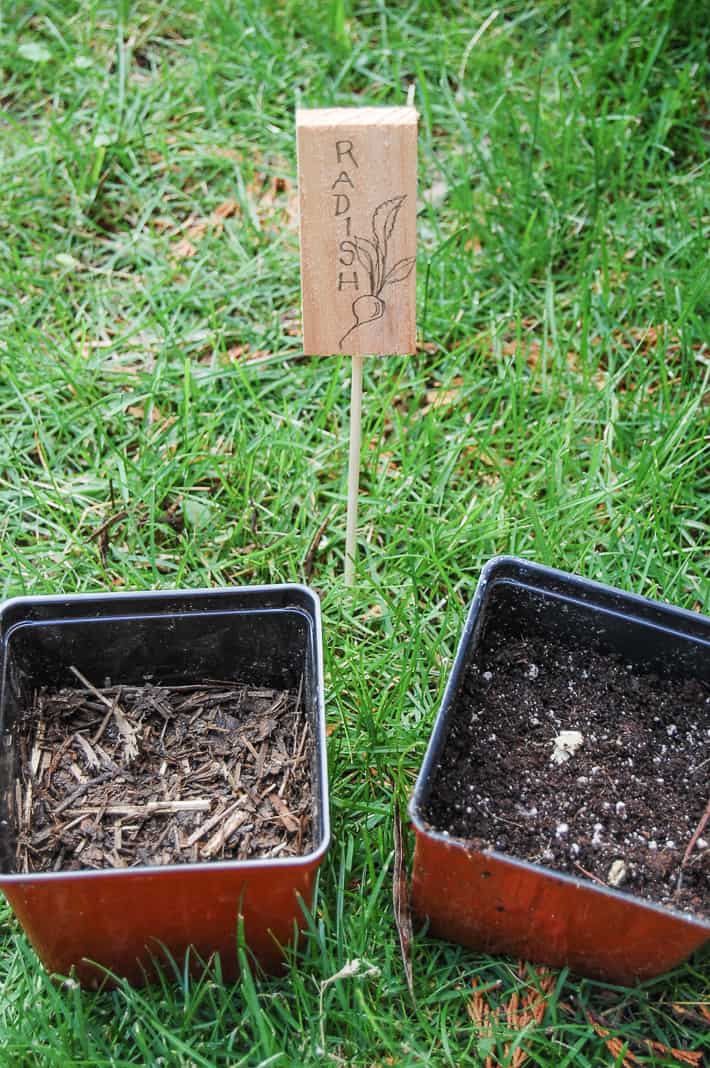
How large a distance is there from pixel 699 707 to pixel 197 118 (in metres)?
1.96

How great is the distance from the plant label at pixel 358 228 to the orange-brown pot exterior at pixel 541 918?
2.33ft

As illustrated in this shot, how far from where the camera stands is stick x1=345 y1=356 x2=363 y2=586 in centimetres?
161

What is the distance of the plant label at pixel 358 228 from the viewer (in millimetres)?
1339

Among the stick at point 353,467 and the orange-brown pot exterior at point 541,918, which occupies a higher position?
the stick at point 353,467

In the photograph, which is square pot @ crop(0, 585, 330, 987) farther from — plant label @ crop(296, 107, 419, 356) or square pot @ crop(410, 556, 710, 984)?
plant label @ crop(296, 107, 419, 356)

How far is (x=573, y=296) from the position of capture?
2299 millimetres

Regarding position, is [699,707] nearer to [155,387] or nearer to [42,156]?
[155,387]

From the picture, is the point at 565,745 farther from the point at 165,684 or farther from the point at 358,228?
the point at 358,228

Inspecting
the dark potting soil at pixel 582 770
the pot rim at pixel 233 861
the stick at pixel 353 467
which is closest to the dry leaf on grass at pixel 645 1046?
the dark potting soil at pixel 582 770

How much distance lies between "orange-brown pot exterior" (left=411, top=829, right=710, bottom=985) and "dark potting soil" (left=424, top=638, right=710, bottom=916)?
0.06 meters

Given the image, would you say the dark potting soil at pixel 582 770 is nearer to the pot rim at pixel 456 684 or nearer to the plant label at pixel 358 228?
the pot rim at pixel 456 684

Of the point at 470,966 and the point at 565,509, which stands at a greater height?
the point at 565,509

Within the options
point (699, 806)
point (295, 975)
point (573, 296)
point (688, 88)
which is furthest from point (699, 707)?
point (688, 88)

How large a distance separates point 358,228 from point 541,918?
94 centimetres
